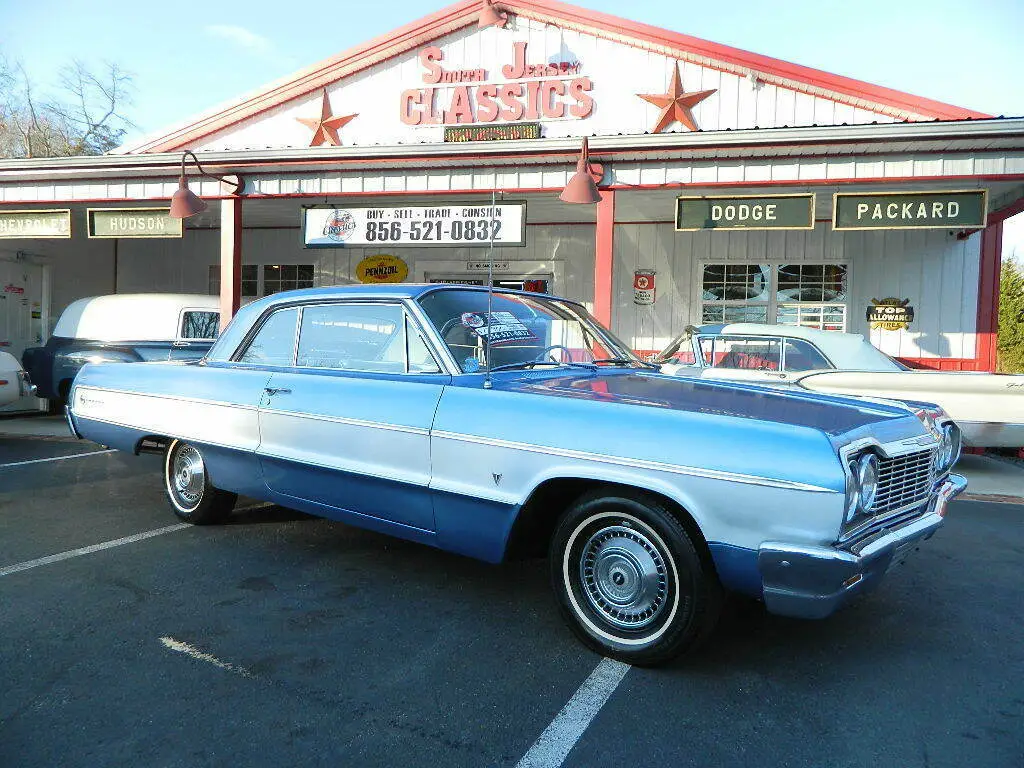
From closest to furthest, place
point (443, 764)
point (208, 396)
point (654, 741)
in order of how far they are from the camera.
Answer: point (443, 764), point (654, 741), point (208, 396)

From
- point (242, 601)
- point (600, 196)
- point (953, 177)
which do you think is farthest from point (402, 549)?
point (953, 177)

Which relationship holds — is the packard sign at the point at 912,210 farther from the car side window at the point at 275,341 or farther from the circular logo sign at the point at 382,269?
the circular logo sign at the point at 382,269

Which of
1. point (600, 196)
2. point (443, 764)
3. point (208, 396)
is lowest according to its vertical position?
point (443, 764)

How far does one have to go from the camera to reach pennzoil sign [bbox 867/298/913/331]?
433 inches

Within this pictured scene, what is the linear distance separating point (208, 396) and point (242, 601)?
1.35 m

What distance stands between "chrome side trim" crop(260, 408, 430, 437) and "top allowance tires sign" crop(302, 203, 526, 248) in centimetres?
490

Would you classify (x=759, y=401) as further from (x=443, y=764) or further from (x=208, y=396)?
(x=208, y=396)

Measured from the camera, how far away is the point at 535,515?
10.1ft

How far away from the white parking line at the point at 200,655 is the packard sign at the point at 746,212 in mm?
6444

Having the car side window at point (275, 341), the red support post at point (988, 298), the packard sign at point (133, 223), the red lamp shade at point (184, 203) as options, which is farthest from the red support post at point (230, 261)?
the red support post at point (988, 298)

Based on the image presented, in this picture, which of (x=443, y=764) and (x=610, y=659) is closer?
(x=443, y=764)

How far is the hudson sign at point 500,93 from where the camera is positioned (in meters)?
11.6

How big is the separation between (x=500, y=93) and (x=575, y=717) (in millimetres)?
11095

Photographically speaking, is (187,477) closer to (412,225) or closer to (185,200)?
(412,225)
